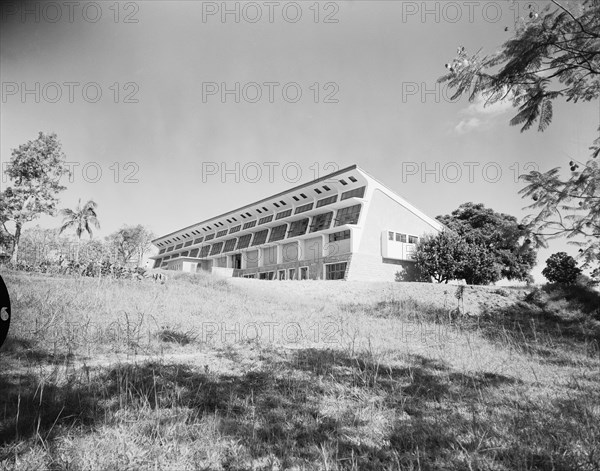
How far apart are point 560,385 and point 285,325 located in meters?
5.92

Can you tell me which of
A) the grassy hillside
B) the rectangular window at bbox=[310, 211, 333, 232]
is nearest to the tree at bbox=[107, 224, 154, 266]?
the rectangular window at bbox=[310, 211, 333, 232]

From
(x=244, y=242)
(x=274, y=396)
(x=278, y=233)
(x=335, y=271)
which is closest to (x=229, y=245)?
(x=244, y=242)

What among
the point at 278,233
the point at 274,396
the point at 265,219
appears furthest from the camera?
the point at 265,219

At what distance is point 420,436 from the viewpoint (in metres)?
3.09

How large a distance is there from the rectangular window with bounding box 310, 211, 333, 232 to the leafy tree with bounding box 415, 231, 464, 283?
10.2m

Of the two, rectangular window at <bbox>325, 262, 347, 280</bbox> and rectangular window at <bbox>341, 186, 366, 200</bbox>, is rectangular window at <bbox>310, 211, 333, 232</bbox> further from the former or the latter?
rectangular window at <bbox>325, 262, 347, 280</bbox>

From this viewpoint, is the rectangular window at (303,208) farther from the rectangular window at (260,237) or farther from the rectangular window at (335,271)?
the rectangular window at (335,271)

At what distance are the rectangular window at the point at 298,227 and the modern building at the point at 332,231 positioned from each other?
14cm

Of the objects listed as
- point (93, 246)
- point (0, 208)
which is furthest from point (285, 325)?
point (93, 246)

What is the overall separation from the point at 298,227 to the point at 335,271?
30.8 feet

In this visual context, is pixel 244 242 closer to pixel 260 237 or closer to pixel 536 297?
pixel 260 237

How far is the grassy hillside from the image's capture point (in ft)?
8.80

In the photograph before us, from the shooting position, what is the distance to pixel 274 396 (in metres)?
3.94

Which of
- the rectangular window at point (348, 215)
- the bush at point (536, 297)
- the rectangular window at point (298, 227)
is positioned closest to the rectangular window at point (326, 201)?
the rectangular window at point (348, 215)
